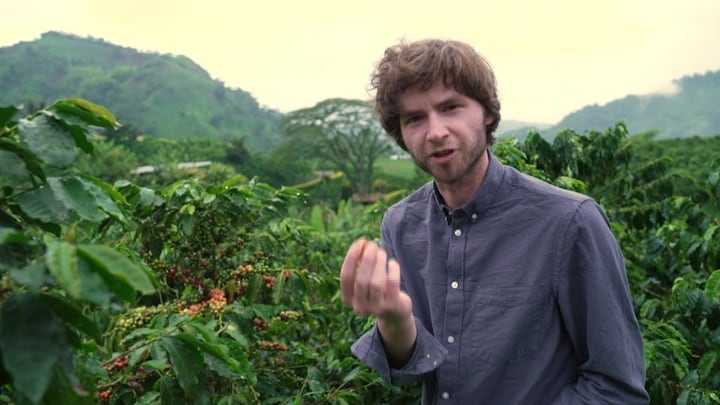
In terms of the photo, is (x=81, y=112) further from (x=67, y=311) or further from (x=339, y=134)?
(x=339, y=134)

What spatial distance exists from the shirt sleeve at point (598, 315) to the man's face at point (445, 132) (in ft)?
0.87

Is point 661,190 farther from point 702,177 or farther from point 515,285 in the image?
point 702,177

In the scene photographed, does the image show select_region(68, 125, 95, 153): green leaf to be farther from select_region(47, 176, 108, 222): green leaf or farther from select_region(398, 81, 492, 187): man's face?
select_region(398, 81, 492, 187): man's face

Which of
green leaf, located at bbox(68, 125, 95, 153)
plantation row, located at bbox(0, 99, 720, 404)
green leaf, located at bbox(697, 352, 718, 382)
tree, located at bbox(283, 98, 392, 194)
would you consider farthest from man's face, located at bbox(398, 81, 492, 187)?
tree, located at bbox(283, 98, 392, 194)

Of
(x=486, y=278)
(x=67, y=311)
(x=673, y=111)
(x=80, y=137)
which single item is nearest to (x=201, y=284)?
(x=486, y=278)

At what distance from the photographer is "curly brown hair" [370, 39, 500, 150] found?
4.77 ft

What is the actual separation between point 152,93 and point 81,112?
7971 centimetres

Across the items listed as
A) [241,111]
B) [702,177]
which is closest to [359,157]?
A: [702,177]

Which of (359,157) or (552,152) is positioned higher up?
(552,152)

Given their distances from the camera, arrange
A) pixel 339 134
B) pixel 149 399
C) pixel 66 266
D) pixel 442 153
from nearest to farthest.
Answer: pixel 66 266
pixel 442 153
pixel 149 399
pixel 339 134

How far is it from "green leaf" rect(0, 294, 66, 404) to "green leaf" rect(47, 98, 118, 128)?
1.10 feet

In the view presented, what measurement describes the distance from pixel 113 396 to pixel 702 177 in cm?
1282

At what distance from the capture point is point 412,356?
1353 mm

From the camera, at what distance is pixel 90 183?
0.87 m
